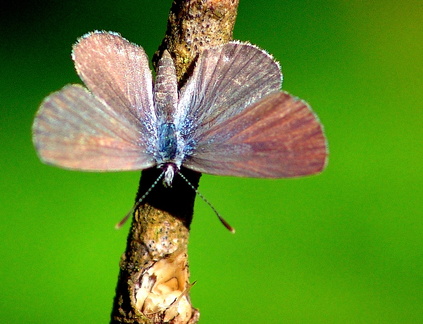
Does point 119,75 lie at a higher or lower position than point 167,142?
higher

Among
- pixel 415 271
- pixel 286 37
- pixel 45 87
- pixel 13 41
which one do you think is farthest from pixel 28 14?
pixel 415 271

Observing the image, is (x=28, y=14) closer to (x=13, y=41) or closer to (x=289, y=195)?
(x=13, y=41)

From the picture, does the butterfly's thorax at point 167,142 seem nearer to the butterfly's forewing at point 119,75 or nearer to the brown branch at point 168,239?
the butterfly's forewing at point 119,75

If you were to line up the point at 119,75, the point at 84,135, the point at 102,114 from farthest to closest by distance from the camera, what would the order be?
the point at 119,75 < the point at 102,114 < the point at 84,135

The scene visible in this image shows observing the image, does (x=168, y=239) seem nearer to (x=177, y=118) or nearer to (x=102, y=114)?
(x=102, y=114)

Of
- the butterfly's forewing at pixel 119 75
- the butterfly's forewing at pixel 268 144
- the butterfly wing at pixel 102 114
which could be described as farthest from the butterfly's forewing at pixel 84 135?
the butterfly's forewing at pixel 268 144

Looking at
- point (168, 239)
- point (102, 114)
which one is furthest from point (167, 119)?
point (168, 239)

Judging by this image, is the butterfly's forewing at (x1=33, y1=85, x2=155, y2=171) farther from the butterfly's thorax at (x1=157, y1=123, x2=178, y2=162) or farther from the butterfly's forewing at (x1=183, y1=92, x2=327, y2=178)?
the butterfly's forewing at (x1=183, y1=92, x2=327, y2=178)
